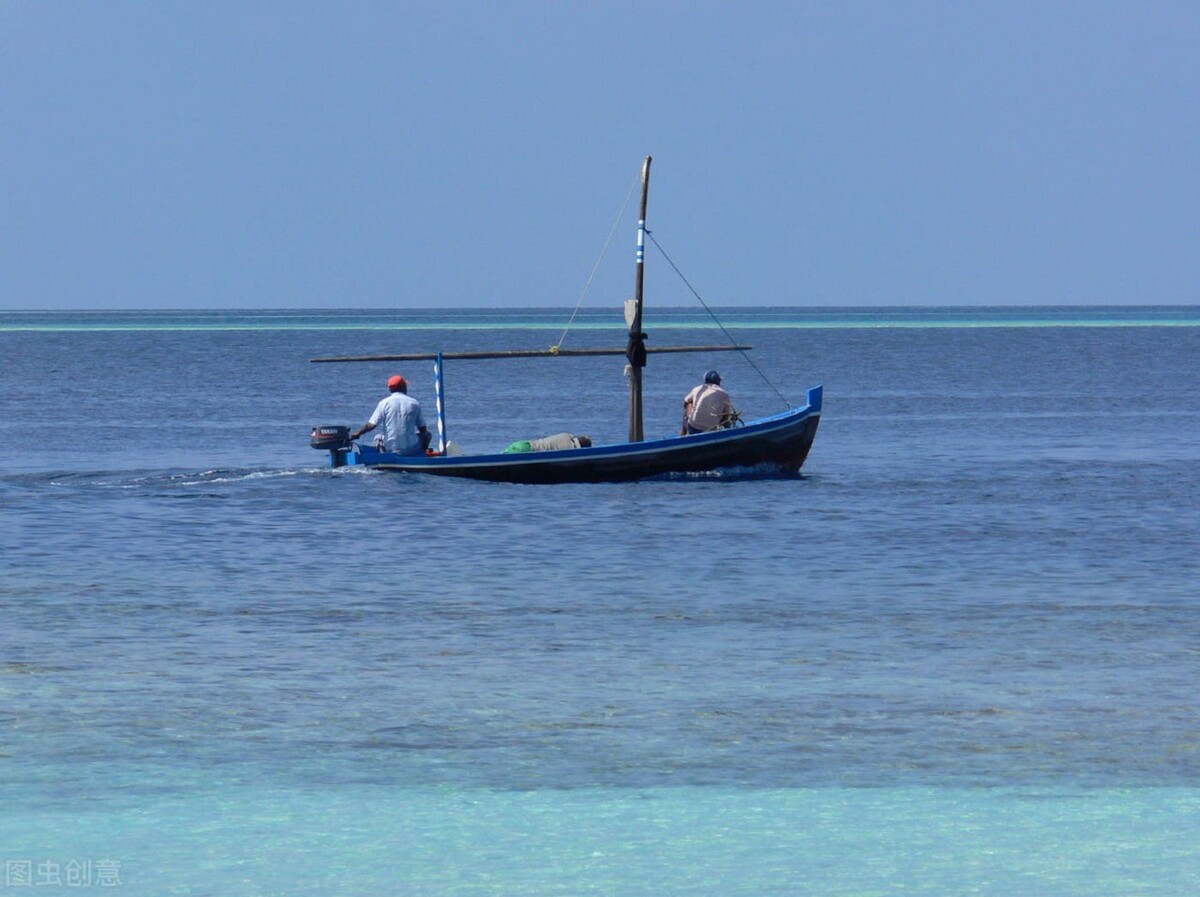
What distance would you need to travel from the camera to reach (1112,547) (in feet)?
68.4

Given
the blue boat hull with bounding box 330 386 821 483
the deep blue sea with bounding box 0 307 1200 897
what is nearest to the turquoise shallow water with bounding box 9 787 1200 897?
the deep blue sea with bounding box 0 307 1200 897

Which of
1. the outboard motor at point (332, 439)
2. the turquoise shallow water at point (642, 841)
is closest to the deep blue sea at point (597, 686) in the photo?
the turquoise shallow water at point (642, 841)

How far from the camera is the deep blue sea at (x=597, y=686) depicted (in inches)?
347

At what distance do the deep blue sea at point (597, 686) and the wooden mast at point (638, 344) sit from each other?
5.93 ft

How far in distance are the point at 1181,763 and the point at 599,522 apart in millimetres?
13507

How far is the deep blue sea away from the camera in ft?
28.9

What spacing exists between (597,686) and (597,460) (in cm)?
1499

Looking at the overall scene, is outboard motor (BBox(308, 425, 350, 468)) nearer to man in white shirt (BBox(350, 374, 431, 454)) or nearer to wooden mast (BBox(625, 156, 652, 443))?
man in white shirt (BBox(350, 374, 431, 454))

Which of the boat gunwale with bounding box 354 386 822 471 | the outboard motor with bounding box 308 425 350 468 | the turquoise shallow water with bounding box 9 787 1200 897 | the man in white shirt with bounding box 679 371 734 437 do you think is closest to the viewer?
the turquoise shallow water with bounding box 9 787 1200 897

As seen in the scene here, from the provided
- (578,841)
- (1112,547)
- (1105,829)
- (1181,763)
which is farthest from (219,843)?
(1112,547)

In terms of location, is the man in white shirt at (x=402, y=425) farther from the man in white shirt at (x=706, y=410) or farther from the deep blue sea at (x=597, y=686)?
the man in white shirt at (x=706, y=410)

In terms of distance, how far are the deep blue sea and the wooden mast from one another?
1.81 meters

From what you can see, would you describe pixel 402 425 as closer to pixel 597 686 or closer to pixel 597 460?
pixel 597 460

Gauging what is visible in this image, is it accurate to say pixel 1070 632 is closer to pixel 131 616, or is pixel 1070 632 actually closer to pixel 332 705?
pixel 332 705
